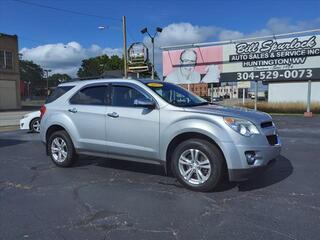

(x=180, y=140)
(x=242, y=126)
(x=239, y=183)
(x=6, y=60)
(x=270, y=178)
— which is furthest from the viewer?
(x=6, y=60)

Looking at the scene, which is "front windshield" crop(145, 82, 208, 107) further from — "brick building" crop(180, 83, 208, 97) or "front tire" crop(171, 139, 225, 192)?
"brick building" crop(180, 83, 208, 97)

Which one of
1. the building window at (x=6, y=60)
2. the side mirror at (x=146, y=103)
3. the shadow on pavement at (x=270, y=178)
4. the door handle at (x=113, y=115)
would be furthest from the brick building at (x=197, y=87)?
the building window at (x=6, y=60)

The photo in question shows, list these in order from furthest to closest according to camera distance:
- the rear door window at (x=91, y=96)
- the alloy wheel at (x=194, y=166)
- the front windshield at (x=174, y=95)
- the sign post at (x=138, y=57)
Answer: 1. the sign post at (x=138, y=57)
2. the rear door window at (x=91, y=96)
3. the front windshield at (x=174, y=95)
4. the alloy wheel at (x=194, y=166)

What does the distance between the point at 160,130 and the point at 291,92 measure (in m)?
23.5

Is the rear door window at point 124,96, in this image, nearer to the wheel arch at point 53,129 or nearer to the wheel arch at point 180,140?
the wheel arch at point 180,140

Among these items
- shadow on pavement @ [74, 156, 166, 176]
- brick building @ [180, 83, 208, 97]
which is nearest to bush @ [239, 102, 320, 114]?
brick building @ [180, 83, 208, 97]

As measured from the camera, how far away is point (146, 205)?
4.93 meters

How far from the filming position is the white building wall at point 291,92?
25.1 meters

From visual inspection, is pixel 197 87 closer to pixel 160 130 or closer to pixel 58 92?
pixel 58 92

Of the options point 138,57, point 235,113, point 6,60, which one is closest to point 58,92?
point 235,113

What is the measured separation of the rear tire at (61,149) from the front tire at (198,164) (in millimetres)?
2490

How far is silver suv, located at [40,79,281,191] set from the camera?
17.2ft

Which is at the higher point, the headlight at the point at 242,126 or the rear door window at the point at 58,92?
the rear door window at the point at 58,92

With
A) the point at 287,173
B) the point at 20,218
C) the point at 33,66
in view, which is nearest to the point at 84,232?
the point at 20,218
